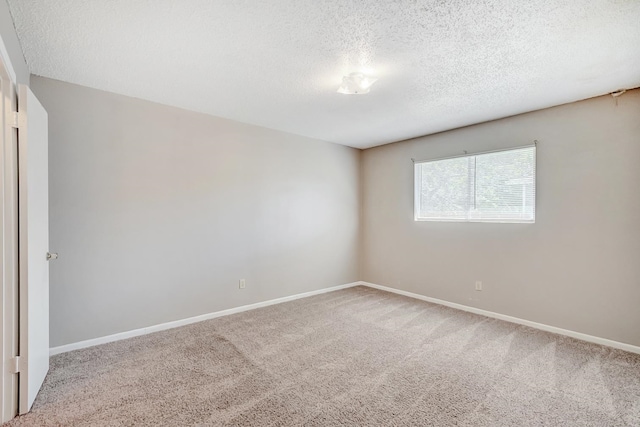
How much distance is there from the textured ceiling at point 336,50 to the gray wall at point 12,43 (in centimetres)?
6

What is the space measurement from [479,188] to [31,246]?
4362mm

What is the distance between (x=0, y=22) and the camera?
1.52 m

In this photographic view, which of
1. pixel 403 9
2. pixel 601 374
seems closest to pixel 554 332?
pixel 601 374

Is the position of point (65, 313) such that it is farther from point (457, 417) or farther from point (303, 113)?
point (457, 417)

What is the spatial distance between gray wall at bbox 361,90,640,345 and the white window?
105 millimetres

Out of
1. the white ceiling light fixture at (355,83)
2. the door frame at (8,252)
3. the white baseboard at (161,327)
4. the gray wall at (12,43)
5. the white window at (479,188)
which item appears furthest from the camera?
the white window at (479,188)

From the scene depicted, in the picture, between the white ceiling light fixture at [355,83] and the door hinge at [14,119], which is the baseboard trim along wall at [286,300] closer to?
the door hinge at [14,119]

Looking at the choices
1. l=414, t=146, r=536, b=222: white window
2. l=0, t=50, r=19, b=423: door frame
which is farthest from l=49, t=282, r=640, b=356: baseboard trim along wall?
l=414, t=146, r=536, b=222: white window

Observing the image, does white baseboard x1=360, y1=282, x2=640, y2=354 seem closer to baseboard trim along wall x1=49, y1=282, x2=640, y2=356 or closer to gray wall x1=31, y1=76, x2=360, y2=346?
baseboard trim along wall x1=49, y1=282, x2=640, y2=356

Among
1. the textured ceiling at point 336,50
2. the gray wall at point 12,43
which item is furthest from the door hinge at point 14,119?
the textured ceiling at point 336,50

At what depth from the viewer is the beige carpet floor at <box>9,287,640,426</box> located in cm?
180

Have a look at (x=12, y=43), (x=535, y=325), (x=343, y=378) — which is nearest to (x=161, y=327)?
(x=343, y=378)

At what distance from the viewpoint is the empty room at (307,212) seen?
5.86 ft

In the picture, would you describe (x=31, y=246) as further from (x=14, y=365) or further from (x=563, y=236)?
(x=563, y=236)
